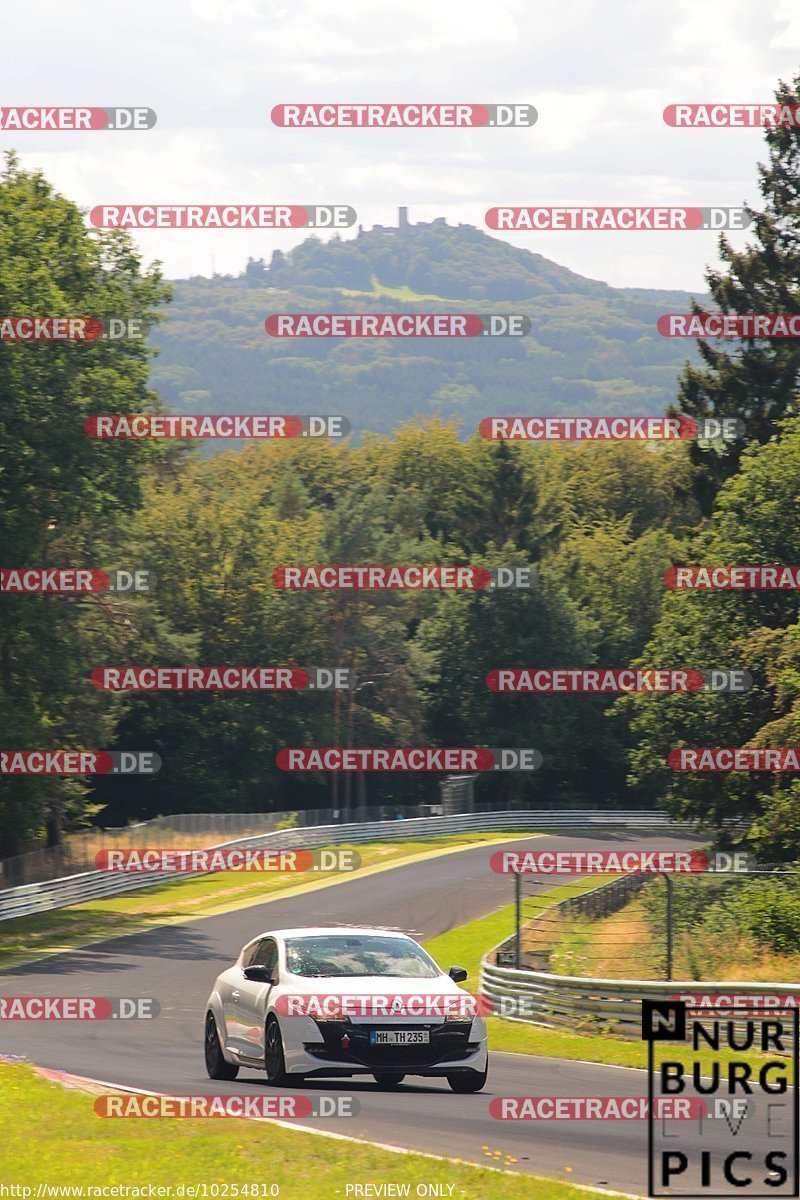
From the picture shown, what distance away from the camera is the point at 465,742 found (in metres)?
88.8

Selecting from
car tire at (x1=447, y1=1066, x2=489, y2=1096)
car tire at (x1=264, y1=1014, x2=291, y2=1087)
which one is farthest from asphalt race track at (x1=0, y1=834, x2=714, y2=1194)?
car tire at (x1=264, y1=1014, x2=291, y2=1087)

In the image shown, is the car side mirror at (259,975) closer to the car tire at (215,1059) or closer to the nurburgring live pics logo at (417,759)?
the car tire at (215,1059)

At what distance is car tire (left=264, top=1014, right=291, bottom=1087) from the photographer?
15656 mm

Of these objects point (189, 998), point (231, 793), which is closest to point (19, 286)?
point (189, 998)

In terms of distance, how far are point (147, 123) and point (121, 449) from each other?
9027mm

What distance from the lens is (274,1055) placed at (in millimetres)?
15820

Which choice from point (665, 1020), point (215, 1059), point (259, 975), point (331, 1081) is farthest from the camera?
point (665, 1020)

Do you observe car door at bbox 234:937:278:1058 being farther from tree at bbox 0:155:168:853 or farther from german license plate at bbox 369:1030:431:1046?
tree at bbox 0:155:168:853

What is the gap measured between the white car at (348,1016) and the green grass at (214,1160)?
5.84ft

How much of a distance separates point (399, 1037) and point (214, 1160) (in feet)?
11.9

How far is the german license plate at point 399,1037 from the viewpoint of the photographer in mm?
15430

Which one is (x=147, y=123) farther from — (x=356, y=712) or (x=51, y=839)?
(x=356, y=712)

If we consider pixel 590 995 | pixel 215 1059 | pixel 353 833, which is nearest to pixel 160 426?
pixel 590 995

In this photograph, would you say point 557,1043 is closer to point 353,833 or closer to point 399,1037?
point 399,1037
